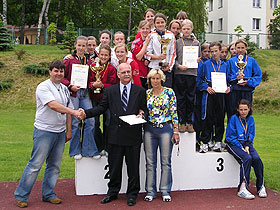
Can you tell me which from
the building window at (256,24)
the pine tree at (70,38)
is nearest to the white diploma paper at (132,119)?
the pine tree at (70,38)

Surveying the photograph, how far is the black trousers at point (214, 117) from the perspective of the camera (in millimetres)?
7195

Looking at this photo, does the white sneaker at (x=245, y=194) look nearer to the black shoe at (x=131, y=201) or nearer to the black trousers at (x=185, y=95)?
the black trousers at (x=185, y=95)

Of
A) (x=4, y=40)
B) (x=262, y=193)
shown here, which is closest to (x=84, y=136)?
(x=262, y=193)

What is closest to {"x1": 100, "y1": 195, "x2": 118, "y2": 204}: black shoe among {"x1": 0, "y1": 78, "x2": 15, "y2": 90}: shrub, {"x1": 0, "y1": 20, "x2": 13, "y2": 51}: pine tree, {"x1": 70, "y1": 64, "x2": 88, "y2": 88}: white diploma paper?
{"x1": 70, "y1": 64, "x2": 88, "y2": 88}: white diploma paper

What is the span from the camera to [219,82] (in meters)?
7.02

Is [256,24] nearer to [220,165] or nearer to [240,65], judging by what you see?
[240,65]

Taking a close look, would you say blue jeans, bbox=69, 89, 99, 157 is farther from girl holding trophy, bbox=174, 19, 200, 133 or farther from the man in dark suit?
girl holding trophy, bbox=174, 19, 200, 133

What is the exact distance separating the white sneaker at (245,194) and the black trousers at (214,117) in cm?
116

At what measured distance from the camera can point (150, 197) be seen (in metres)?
6.25

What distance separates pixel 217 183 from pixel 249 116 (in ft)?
4.66

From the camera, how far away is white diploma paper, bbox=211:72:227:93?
7.00m

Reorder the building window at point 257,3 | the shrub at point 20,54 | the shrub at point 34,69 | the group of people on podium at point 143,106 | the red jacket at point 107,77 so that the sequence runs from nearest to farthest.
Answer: the group of people on podium at point 143,106, the red jacket at point 107,77, the shrub at point 34,69, the shrub at point 20,54, the building window at point 257,3

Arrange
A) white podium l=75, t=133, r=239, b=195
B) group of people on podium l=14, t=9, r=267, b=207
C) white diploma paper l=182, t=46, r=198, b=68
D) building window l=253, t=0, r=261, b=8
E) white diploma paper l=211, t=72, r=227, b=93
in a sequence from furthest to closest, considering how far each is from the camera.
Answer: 1. building window l=253, t=0, r=261, b=8
2. white diploma paper l=211, t=72, r=227, b=93
3. white diploma paper l=182, t=46, r=198, b=68
4. white podium l=75, t=133, r=239, b=195
5. group of people on podium l=14, t=9, r=267, b=207

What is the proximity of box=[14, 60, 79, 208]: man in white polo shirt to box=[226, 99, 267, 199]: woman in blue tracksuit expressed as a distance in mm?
2906
